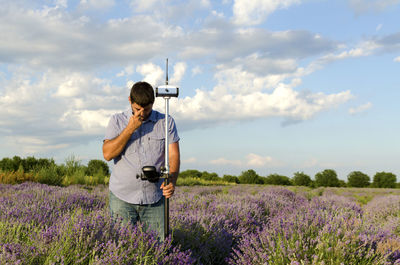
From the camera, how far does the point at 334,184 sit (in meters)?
29.9

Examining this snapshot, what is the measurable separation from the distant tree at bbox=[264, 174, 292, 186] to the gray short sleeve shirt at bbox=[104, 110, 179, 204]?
26.8 metres

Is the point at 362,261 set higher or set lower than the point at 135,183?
lower

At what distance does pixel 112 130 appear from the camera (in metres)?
3.76

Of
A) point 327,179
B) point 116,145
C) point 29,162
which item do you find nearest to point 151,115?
point 116,145

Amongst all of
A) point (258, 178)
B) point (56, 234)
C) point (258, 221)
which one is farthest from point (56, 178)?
point (258, 178)

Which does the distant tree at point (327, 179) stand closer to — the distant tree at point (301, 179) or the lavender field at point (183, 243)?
the distant tree at point (301, 179)

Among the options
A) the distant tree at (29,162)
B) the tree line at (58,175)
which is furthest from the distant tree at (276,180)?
the distant tree at (29,162)

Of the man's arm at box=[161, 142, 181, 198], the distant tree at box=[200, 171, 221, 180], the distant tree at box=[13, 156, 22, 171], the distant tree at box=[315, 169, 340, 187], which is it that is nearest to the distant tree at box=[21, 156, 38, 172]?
the distant tree at box=[13, 156, 22, 171]

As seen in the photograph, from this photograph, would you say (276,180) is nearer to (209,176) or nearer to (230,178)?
(230,178)

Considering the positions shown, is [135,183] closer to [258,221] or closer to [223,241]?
[223,241]

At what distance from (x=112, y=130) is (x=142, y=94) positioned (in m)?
→ 0.59

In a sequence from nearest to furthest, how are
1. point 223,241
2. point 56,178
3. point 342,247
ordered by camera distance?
point 342,247, point 223,241, point 56,178

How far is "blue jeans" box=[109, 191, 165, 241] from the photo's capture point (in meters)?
3.77

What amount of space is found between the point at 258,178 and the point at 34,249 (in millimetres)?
27846
